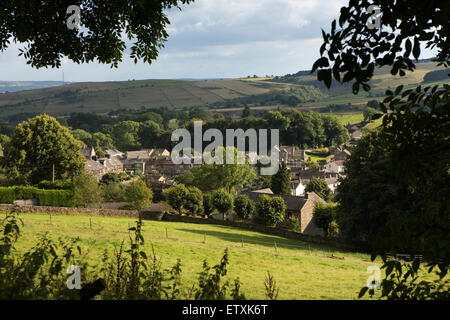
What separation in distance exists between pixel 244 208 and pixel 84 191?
1977 centimetres

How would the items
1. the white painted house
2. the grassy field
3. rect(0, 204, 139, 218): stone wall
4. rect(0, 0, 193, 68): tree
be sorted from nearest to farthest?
1. rect(0, 0, 193, 68): tree
2. the grassy field
3. rect(0, 204, 139, 218): stone wall
4. the white painted house

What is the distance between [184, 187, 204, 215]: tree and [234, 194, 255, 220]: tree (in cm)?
501

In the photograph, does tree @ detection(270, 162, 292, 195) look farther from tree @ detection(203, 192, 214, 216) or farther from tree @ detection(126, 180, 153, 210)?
tree @ detection(126, 180, 153, 210)

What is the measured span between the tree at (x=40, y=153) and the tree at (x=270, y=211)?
937 inches

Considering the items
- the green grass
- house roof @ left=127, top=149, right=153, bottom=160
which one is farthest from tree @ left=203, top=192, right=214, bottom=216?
the green grass

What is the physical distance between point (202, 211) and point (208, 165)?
18.3 metres

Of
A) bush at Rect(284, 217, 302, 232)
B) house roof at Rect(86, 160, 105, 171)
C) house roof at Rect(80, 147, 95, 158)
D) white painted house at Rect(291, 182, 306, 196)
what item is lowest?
white painted house at Rect(291, 182, 306, 196)

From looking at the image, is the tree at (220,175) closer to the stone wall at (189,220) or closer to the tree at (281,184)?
the tree at (281,184)

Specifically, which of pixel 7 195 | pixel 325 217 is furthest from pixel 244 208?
pixel 7 195

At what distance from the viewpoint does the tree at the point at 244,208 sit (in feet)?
177

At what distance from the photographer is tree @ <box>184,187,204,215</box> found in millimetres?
54688

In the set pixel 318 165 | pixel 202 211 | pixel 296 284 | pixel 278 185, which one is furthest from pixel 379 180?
pixel 318 165
